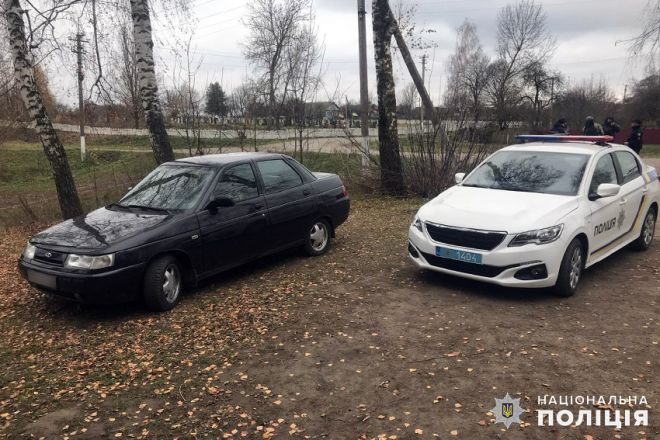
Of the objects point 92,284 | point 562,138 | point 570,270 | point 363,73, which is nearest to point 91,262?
point 92,284

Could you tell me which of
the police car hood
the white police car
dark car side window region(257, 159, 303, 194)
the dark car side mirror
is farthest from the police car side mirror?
the dark car side mirror

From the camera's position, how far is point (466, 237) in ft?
17.7

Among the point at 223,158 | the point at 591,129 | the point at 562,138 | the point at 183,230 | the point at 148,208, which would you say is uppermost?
the point at 591,129

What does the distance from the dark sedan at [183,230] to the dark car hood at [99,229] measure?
13 mm

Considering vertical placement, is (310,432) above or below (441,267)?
below

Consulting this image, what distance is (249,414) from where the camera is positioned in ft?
11.1

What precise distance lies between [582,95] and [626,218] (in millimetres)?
47099

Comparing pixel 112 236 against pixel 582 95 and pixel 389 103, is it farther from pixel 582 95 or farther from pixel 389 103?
pixel 582 95

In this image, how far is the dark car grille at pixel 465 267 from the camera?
522 cm

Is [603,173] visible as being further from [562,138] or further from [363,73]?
[363,73]

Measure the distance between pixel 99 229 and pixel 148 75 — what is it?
20.1ft

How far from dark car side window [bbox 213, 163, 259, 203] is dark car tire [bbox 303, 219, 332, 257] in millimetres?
1162

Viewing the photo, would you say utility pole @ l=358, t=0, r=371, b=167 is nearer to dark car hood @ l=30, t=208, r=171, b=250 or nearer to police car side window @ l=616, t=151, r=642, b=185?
police car side window @ l=616, t=151, r=642, b=185

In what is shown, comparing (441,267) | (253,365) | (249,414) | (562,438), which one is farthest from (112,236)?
(562,438)
